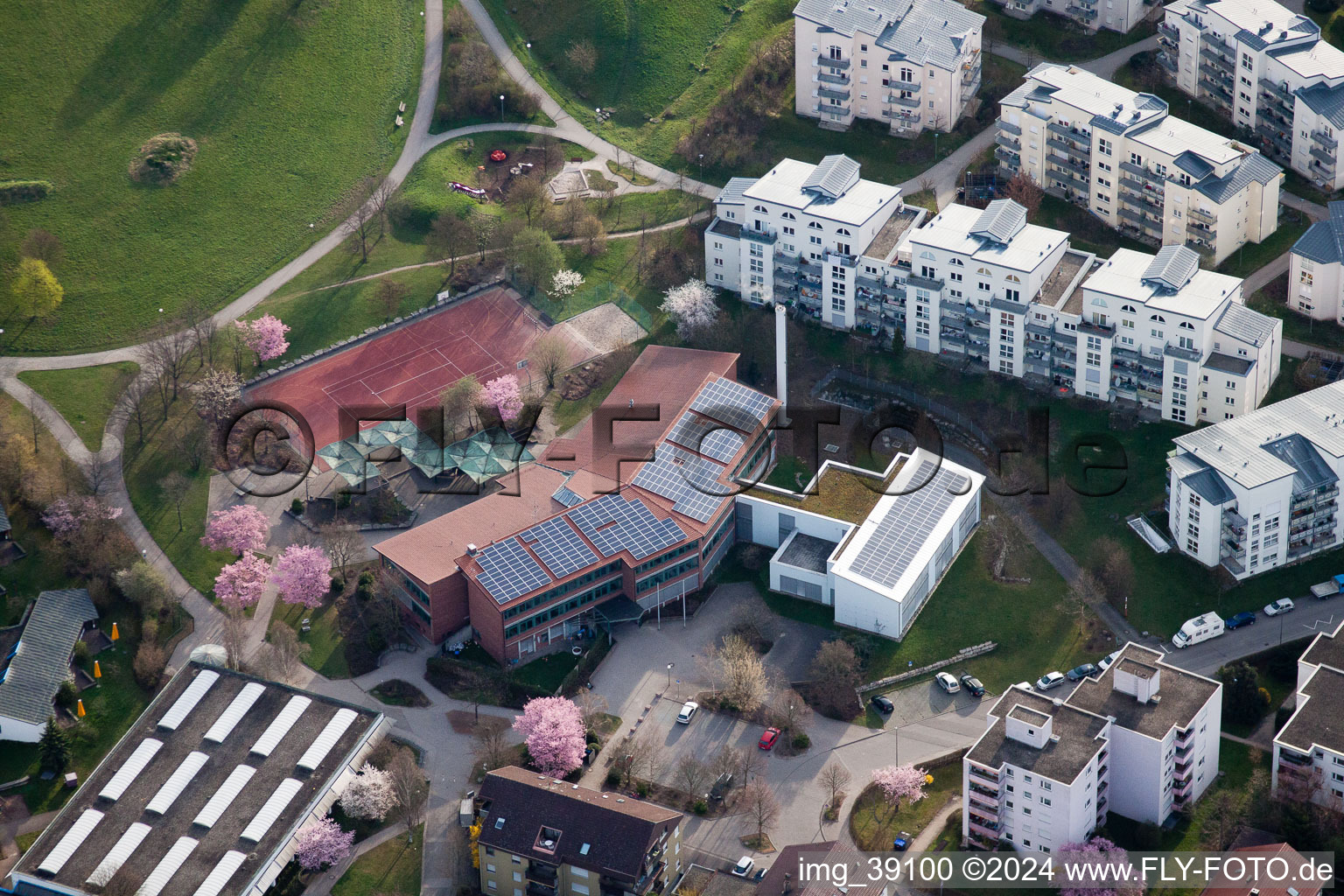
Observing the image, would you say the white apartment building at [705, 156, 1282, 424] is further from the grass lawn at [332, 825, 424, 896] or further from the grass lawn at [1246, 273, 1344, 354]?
the grass lawn at [332, 825, 424, 896]

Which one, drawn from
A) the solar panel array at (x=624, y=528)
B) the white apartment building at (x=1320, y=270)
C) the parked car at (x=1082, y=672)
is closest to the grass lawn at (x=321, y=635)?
the solar panel array at (x=624, y=528)

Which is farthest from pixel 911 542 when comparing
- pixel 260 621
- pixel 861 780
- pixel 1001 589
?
pixel 260 621

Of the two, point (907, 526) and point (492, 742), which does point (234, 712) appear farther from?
point (907, 526)

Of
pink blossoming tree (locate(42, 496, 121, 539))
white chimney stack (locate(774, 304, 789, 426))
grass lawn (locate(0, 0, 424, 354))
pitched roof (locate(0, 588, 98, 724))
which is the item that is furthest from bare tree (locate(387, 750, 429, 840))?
grass lawn (locate(0, 0, 424, 354))

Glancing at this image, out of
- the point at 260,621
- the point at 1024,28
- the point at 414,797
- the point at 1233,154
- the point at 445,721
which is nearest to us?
the point at 414,797

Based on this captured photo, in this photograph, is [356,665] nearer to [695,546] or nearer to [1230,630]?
[695,546]

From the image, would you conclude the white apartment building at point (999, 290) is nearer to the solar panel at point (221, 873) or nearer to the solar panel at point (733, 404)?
the solar panel at point (733, 404)
